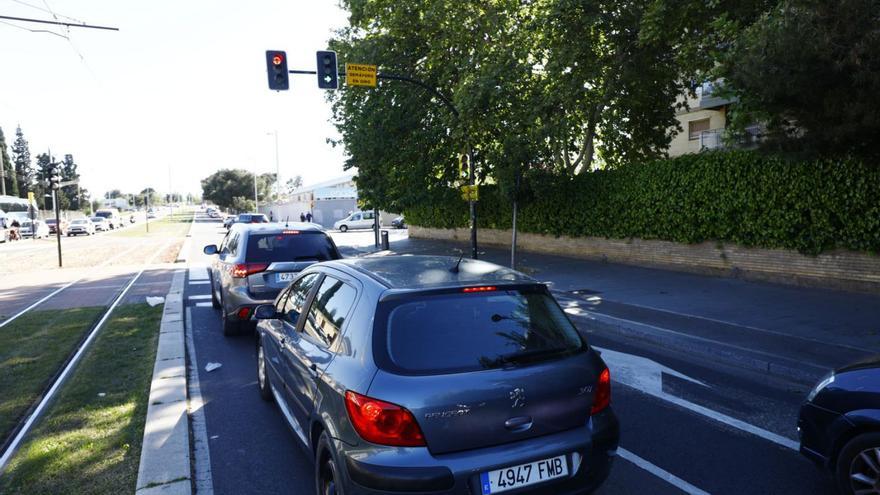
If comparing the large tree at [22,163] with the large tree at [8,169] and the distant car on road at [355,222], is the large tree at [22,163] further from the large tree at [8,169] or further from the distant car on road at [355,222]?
the distant car on road at [355,222]

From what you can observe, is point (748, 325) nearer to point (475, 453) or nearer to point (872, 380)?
point (872, 380)

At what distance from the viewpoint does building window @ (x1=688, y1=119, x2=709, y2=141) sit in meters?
29.8

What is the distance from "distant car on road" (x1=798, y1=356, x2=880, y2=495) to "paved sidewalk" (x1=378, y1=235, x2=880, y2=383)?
292 centimetres

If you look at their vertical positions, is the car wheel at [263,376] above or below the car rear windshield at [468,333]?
below

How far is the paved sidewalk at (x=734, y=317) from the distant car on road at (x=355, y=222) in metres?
37.0

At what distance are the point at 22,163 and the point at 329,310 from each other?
121296mm

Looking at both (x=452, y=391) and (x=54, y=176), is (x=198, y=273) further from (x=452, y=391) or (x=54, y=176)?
(x=452, y=391)

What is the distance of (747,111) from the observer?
9.09 meters

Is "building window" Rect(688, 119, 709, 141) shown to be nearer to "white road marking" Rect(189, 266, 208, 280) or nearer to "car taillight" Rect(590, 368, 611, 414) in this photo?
"white road marking" Rect(189, 266, 208, 280)

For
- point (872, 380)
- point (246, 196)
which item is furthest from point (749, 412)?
point (246, 196)

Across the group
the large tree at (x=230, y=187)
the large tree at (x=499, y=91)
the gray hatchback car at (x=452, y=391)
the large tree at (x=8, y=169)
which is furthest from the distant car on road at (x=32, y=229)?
the gray hatchback car at (x=452, y=391)

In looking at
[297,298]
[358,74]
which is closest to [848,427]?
[297,298]

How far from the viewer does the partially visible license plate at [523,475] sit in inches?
111

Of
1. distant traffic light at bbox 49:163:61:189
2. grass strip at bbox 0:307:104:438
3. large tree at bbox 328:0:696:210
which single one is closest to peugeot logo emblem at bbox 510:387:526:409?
grass strip at bbox 0:307:104:438
